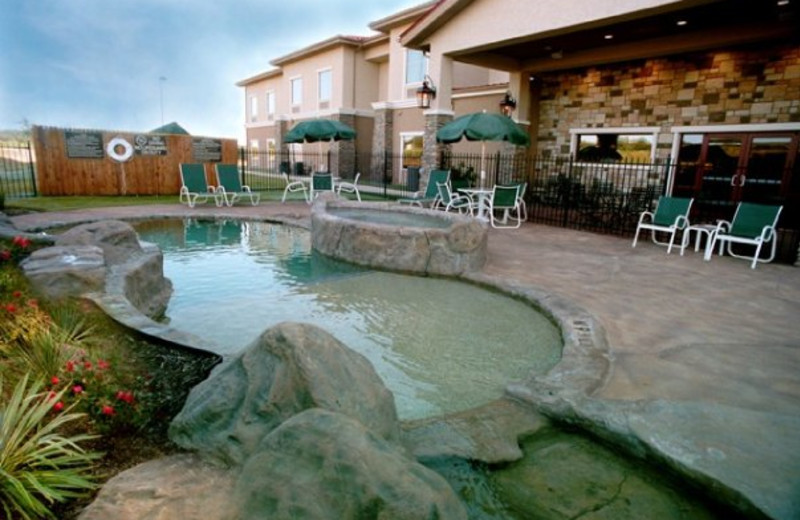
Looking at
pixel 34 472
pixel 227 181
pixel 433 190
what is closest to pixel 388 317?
pixel 34 472

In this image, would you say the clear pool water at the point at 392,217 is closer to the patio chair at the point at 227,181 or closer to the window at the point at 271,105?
the patio chair at the point at 227,181

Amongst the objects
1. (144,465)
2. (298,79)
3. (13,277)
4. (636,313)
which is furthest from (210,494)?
(298,79)

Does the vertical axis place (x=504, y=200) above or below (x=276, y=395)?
above

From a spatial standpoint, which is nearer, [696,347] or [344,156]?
[696,347]

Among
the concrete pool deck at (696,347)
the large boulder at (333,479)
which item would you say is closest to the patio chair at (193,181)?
the concrete pool deck at (696,347)

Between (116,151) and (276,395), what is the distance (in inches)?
532

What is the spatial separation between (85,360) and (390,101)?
17577 millimetres

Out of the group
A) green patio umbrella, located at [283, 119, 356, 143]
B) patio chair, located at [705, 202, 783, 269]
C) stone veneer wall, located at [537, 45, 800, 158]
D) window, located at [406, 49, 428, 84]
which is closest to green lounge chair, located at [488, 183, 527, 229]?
patio chair, located at [705, 202, 783, 269]

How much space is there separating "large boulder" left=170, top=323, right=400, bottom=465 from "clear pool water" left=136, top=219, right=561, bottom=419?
36.5 inches

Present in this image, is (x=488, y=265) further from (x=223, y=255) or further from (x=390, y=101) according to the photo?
(x=390, y=101)

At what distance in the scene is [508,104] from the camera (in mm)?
13320

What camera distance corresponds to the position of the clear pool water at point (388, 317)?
3.58 m

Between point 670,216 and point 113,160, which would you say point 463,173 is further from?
point 113,160

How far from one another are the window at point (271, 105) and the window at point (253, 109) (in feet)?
5.95
